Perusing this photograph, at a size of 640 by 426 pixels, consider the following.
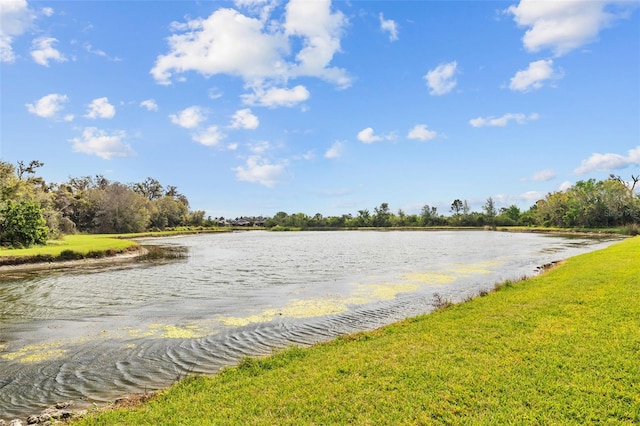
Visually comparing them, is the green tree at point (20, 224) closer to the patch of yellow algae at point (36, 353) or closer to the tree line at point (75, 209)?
the tree line at point (75, 209)

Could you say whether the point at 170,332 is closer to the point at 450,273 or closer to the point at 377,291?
the point at 377,291

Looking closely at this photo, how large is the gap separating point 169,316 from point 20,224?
95.0 feet

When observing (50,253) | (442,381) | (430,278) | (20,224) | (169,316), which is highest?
(20,224)

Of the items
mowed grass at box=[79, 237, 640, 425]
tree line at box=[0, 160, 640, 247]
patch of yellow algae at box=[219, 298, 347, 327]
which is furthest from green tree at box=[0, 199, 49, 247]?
mowed grass at box=[79, 237, 640, 425]

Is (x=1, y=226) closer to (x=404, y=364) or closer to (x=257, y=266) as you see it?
(x=257, y=266)

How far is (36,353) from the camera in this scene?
10016mm

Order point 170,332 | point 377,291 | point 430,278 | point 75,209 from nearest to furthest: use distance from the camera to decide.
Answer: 1. point 170,332
2. point 377,291
3. point 430,278
4. point 75,209

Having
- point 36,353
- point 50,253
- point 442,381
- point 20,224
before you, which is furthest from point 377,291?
point 20,224

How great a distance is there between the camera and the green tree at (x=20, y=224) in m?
32.9

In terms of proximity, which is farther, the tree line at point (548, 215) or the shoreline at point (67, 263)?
the tree line at point (548, 215)

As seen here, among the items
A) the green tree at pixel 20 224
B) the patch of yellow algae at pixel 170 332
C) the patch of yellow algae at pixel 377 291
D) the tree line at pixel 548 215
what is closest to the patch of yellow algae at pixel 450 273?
the patch of yellow algae at pixel 377 291

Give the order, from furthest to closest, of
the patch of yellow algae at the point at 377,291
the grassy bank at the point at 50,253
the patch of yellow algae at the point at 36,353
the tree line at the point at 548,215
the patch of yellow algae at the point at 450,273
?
the tree line at the point at 548,215 < the grassy bank at the point at 50,253 < the patch of yellow algae at the point at 450,273 < the patch of yellow algae at the point at 377,291 < the patch of yellow algae at the point at 36,353

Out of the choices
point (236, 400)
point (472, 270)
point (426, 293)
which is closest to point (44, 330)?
point (236, 400)

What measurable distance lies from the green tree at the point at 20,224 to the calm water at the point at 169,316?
12.4 metres
